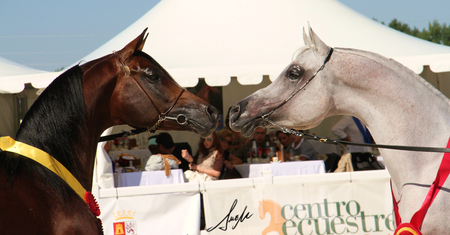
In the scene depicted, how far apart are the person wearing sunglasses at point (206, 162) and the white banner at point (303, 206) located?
783 millimetres

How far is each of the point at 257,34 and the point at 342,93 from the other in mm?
5273

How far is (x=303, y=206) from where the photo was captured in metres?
5.41

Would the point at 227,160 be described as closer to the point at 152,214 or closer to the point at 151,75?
the point at 152,214

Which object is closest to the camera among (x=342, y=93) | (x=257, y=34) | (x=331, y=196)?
(x=342, y=93)

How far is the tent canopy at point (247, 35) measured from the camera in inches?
274

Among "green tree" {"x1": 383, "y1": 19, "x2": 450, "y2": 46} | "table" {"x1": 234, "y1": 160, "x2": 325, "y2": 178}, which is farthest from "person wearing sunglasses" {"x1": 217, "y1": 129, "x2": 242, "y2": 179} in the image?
"green tree" {"x1": 383, "y1": 19, "x2": 450, "y2": 46}

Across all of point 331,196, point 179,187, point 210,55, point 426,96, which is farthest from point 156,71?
point 210,55

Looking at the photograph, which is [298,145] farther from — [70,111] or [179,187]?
[70,111]

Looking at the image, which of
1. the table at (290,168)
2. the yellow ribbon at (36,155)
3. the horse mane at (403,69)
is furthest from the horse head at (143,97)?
the table at (290,168)

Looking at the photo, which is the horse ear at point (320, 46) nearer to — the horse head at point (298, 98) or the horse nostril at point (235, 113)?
the horse head at point (298, 98)

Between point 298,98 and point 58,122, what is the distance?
4.85ft

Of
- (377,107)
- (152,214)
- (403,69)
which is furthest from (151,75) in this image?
(152,214)

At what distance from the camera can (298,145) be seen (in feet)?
23.5

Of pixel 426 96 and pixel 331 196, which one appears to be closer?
pixel 426 96
